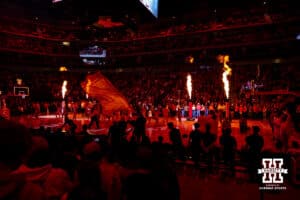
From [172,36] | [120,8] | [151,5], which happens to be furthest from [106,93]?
[172,36]

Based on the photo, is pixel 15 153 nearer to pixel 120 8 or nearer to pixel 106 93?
pixel 120 8

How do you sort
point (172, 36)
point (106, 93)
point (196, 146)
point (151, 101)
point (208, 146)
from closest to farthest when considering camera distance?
point (196, 146) < point (208, 146) < point (106, 93) < point (151, 101) < point (172, 36)

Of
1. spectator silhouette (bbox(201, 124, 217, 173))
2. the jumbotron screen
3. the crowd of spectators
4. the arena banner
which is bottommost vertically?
spectator silhouette (bbox(201, 124, 217, 173))

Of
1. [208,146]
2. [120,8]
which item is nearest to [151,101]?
[120,8]

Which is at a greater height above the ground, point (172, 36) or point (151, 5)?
point (172, 36)

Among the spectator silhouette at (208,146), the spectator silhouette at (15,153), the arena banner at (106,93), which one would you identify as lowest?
the spectator silhouette at (208,146)

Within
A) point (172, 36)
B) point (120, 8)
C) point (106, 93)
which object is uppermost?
point (172, 36)

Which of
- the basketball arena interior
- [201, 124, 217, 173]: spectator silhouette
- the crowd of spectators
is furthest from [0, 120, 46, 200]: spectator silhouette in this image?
the crowd of spectators

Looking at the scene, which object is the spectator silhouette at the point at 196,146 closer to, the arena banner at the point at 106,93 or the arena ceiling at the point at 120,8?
the arena banner at the point at 106,93

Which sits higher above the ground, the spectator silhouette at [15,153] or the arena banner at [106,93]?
the arena banner at [106,93]

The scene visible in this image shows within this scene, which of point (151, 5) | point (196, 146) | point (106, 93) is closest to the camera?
point (196, 146)

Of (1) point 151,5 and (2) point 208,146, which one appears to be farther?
(1) point 151,5

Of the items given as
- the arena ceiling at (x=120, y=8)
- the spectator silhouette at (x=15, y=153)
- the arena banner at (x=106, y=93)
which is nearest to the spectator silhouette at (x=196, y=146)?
the arena banner at (x=106, y=93)

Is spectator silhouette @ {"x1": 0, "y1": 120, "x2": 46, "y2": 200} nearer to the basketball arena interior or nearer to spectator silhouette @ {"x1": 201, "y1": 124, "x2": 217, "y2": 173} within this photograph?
the basketball arena interior
